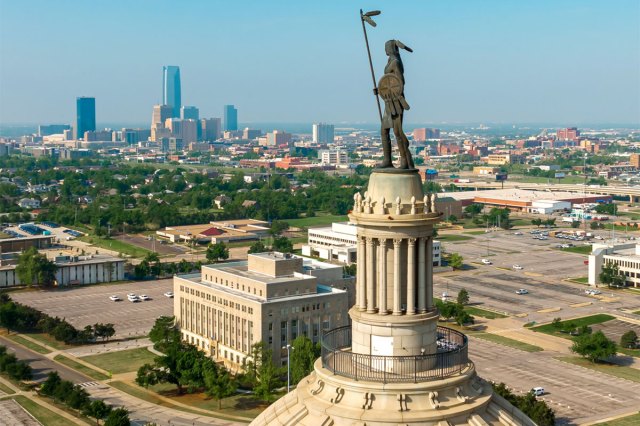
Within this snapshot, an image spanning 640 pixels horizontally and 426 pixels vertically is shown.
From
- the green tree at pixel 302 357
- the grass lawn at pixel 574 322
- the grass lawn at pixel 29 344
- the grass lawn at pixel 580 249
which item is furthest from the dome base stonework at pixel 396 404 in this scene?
the grass lawn at pixel 580 249

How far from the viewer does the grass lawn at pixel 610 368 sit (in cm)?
7000

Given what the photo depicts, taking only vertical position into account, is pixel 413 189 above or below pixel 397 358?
above

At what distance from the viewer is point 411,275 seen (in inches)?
561

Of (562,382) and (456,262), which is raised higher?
(456,262)

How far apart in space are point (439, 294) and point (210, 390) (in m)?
49.6

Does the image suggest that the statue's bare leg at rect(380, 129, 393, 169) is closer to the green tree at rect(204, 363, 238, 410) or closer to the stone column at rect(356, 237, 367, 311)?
the stone column at rect(356, 237, 367, 311)

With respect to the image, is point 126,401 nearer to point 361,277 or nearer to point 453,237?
point 361,277

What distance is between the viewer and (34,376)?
228 ft

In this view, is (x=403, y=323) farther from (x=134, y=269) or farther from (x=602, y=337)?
(x=134, y=269)

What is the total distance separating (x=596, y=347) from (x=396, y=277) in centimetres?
6360

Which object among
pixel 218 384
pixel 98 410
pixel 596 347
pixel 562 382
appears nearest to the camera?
pixel 98 410

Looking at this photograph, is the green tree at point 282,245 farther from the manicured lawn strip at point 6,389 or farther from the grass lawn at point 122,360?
the manicured lawn strip at point 6,389

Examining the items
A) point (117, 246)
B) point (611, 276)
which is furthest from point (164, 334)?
point (117, 246)

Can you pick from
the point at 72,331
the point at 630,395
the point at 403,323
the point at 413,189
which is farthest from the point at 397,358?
the point at 72,331
